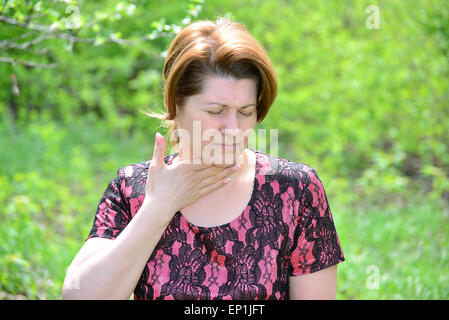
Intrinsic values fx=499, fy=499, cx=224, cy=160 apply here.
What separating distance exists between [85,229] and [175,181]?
2.94 metres

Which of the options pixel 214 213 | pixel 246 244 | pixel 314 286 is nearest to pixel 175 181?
pixel 214 213

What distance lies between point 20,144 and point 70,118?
5.06 feet

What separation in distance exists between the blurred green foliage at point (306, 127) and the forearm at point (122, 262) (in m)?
1.36

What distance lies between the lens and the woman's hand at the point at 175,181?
1685 mm

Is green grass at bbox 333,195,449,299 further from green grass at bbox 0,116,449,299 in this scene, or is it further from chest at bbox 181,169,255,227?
chest at bbox 181,169,255,227

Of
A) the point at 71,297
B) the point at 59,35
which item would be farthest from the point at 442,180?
the point at 71,297

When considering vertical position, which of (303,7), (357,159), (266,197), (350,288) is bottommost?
(350,288)

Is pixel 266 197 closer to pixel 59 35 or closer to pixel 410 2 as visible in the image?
pixel 59 35

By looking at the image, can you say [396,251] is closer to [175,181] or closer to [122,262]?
[175,181]

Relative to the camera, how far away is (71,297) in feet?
5.39

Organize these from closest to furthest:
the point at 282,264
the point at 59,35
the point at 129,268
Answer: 1. the point at 129,268
2. the point at 282,264
3. the point at 59,35

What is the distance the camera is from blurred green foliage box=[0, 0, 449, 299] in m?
3.55

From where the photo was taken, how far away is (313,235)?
1.80m

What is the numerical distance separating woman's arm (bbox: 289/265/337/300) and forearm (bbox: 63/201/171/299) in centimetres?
53
